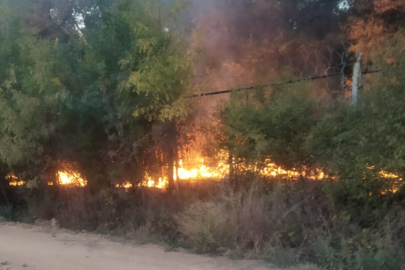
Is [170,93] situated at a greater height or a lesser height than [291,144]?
greater

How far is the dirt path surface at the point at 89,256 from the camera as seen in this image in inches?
311

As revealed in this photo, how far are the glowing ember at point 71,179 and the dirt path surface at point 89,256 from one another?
167cm

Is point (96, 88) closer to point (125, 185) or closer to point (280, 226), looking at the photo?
point (125, 185)

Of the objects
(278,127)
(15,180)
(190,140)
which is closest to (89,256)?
(190,140)

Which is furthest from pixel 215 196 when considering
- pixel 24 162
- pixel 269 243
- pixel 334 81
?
pixel 24 162

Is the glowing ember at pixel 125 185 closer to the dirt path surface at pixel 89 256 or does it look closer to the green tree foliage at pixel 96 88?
the green tree foliage at pixel 96 88

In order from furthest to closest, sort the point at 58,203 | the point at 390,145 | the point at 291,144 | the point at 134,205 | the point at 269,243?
the point at 58,203 → the point at 134,205 → the point at 291,144 → the point at 269,243 → the point at 390,145

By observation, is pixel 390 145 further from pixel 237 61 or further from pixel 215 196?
pixel 237 61

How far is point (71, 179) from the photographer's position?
39.0 ft

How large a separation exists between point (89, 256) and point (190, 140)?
3.33m

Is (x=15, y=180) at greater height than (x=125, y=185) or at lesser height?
greater

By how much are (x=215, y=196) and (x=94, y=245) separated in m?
2.61

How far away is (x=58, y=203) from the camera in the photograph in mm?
12031

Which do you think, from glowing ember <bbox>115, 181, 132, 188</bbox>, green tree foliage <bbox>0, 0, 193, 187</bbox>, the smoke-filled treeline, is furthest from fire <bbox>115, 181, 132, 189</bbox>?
green tree foliage <bbox>0, 0, 193, 187</bbox>
